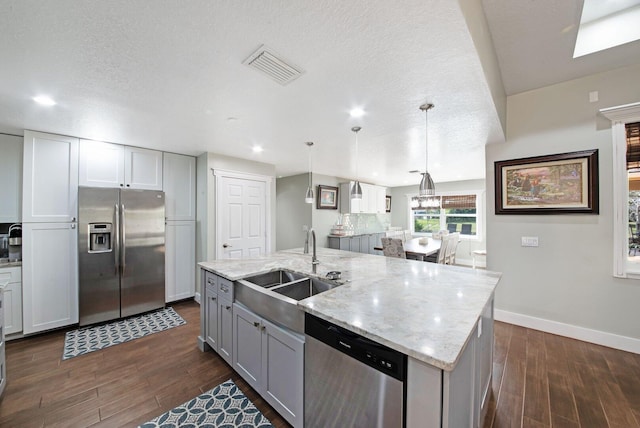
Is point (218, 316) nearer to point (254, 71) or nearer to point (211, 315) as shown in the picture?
point (211, 315)

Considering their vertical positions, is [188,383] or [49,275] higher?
[49,275]

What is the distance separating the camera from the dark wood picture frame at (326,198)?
5.93 m

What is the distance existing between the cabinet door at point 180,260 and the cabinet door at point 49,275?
1.01 metres

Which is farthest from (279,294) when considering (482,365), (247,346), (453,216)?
(453,216)

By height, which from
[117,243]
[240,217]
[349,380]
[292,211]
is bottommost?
[349,380]

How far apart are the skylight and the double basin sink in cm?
328

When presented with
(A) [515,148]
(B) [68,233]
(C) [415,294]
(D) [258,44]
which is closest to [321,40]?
(D) [258,44]

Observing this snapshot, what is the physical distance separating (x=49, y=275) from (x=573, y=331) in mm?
6106

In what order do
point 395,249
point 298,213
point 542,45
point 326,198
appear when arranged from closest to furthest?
point 542,45 < point 395,249 < point 298,213 < point 326,198

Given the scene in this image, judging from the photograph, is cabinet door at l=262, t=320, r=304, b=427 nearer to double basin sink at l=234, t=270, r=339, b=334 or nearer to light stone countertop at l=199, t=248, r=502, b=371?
double basin sink at l=234, t=270, r=339, b=334

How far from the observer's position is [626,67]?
94.7 inches

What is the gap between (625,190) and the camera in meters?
2.44

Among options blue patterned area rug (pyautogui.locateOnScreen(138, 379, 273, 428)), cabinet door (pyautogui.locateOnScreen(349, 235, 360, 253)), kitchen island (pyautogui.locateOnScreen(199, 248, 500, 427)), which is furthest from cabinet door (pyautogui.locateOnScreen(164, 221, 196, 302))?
cabinet door (pyautogui.locateOnScreen(349, 235, 360, 253))

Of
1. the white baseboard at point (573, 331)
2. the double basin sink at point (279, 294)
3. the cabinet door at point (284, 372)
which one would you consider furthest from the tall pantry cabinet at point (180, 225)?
the white baseboard at point (573, 331)
